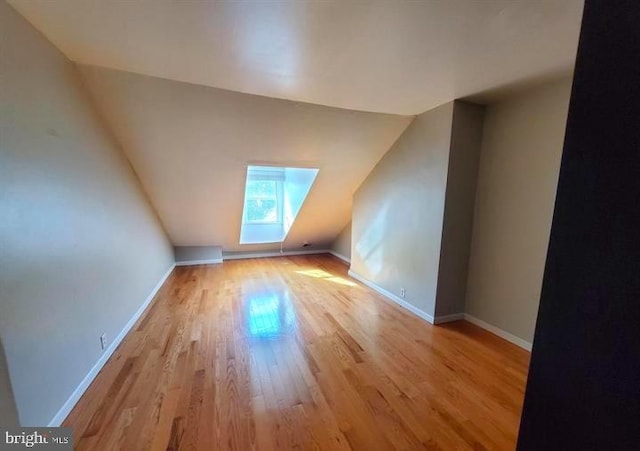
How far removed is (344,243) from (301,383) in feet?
12.4

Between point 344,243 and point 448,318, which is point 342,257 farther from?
point 448,318

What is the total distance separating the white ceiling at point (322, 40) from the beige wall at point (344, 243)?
3436mm

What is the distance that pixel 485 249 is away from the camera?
2727 mm

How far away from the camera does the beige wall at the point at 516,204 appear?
2203 millimetres

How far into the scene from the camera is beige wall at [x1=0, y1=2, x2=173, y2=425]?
1.26 meters

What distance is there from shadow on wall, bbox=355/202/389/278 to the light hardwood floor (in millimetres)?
691

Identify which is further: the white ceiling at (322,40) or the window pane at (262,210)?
the window pane at (262,210)

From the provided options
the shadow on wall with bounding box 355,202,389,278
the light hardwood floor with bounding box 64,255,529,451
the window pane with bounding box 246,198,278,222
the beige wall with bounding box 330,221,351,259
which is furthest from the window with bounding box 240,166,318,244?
the light hardwood floor with bounding box 64,255,529,451

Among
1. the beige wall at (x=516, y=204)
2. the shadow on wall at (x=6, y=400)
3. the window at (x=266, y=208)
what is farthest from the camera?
the window at (x=266, y=208)

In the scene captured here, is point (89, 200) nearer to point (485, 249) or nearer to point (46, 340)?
point (46, 340)

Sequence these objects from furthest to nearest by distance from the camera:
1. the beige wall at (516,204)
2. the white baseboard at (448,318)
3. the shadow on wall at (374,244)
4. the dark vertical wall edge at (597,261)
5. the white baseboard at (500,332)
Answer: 1. the shadow on wall at (374,244)
2. the white baseboard at (448,318)
3. the white baseboard at (500,332)
4. the beige wall at (516,204)
5. the dark vertical wall edge at (597,261)

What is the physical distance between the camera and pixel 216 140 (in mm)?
2795

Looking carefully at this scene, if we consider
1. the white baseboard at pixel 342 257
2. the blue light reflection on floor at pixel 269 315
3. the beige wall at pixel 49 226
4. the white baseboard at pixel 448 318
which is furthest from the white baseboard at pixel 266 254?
the white baseboard at pixel 448 318

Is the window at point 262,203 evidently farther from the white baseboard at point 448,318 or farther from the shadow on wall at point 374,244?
the white baseboard at point 448,318
